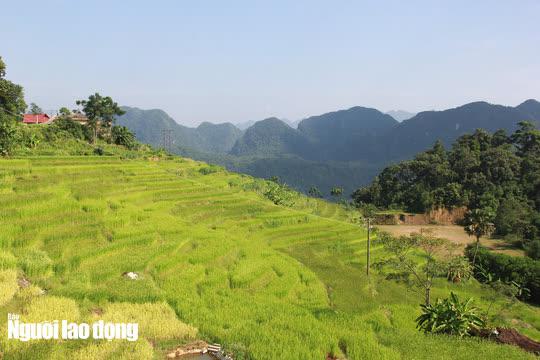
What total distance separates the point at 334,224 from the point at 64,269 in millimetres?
20782

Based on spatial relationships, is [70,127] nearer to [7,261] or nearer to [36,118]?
[36,118]

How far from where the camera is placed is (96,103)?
5131 centimetres

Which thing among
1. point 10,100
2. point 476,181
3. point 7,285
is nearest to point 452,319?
point 7,285

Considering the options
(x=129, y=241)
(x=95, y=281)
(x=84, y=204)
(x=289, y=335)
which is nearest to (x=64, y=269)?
(x=95, y=281)

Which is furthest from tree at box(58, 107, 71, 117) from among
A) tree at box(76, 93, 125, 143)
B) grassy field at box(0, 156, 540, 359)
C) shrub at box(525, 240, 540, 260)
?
shrub at box(525, 240, 540, 260)

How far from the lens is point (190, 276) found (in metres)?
14.9

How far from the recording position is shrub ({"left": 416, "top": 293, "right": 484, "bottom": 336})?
41.1 ft

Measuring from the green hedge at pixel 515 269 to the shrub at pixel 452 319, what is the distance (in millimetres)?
18778

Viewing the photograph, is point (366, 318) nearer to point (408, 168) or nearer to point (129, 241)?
point (129, 241)

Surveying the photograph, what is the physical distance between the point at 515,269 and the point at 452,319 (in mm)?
20839

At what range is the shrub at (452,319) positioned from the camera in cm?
1252

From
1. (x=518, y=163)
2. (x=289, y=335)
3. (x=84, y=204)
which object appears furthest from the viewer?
(x=518, y=163)

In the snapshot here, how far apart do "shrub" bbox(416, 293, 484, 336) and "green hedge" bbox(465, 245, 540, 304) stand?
18.8 metres

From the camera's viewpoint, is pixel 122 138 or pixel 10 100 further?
pixel 122 138
